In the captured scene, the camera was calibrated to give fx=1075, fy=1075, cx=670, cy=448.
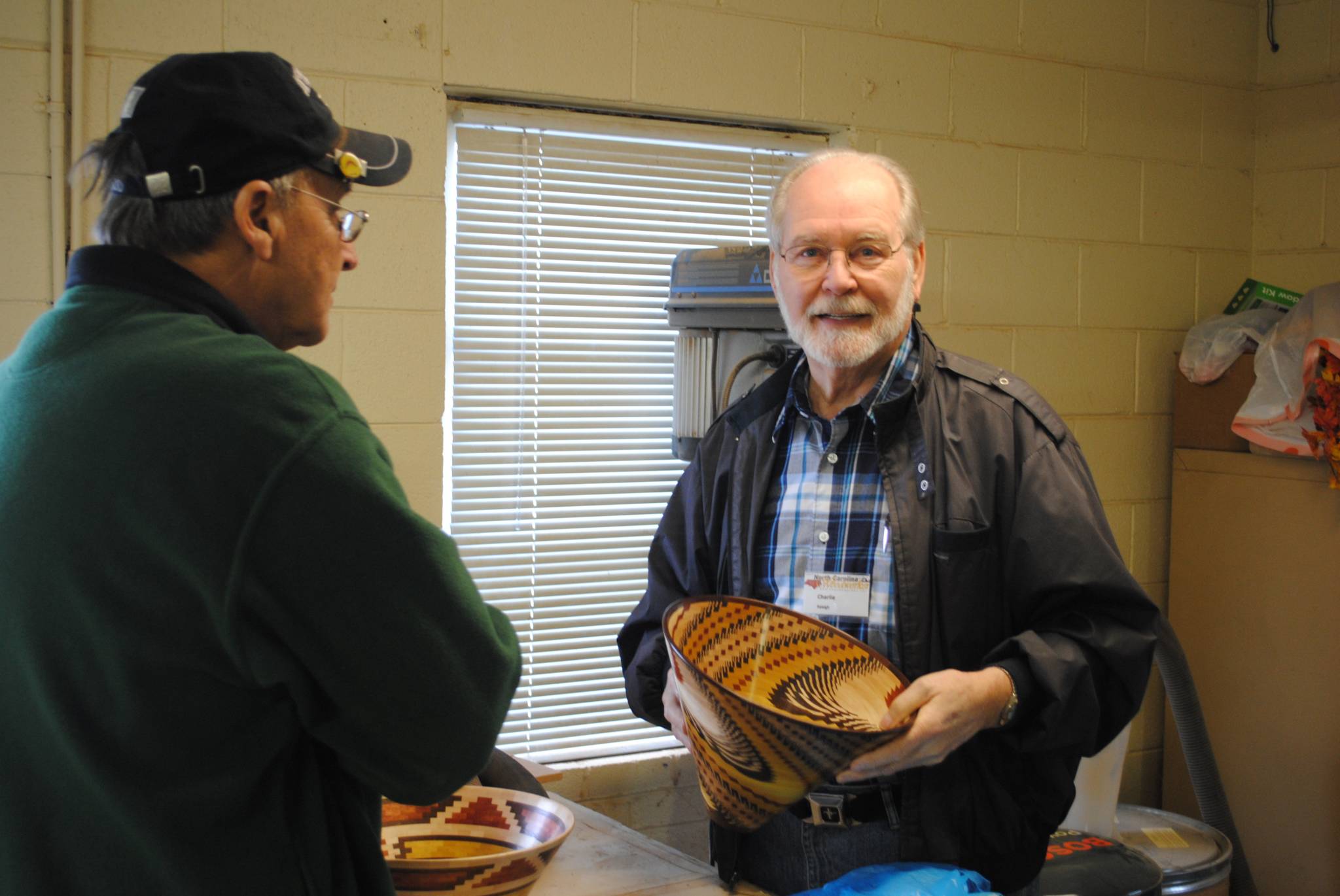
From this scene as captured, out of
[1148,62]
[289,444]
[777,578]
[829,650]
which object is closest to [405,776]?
[289,444]

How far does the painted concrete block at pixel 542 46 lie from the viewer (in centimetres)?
225

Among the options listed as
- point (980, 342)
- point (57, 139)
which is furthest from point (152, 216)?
point (980, 342)

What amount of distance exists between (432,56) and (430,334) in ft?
1.88

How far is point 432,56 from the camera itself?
223 cm

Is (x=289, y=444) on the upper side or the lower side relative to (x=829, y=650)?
upper

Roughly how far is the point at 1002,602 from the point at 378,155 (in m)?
0.95

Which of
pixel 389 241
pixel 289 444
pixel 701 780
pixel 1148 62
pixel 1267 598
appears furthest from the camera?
pixel 1148 62

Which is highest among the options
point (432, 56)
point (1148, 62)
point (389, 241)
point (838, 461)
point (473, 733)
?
point (1148, 62)

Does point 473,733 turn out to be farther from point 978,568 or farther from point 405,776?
point 978,568

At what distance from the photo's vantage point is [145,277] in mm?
901

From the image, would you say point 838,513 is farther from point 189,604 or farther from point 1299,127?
point 1299,127

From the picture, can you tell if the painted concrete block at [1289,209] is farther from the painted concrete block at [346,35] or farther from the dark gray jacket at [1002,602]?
the painted concrete block at [346,35]

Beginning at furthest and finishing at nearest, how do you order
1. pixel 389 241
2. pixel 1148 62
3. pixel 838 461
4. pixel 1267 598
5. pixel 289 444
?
pixel 1148 62 < pixel 1267 598 < pixel 389 241 < pixel 838 461 < pixel 289 444

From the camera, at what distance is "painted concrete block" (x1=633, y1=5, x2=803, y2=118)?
2.43 meters
